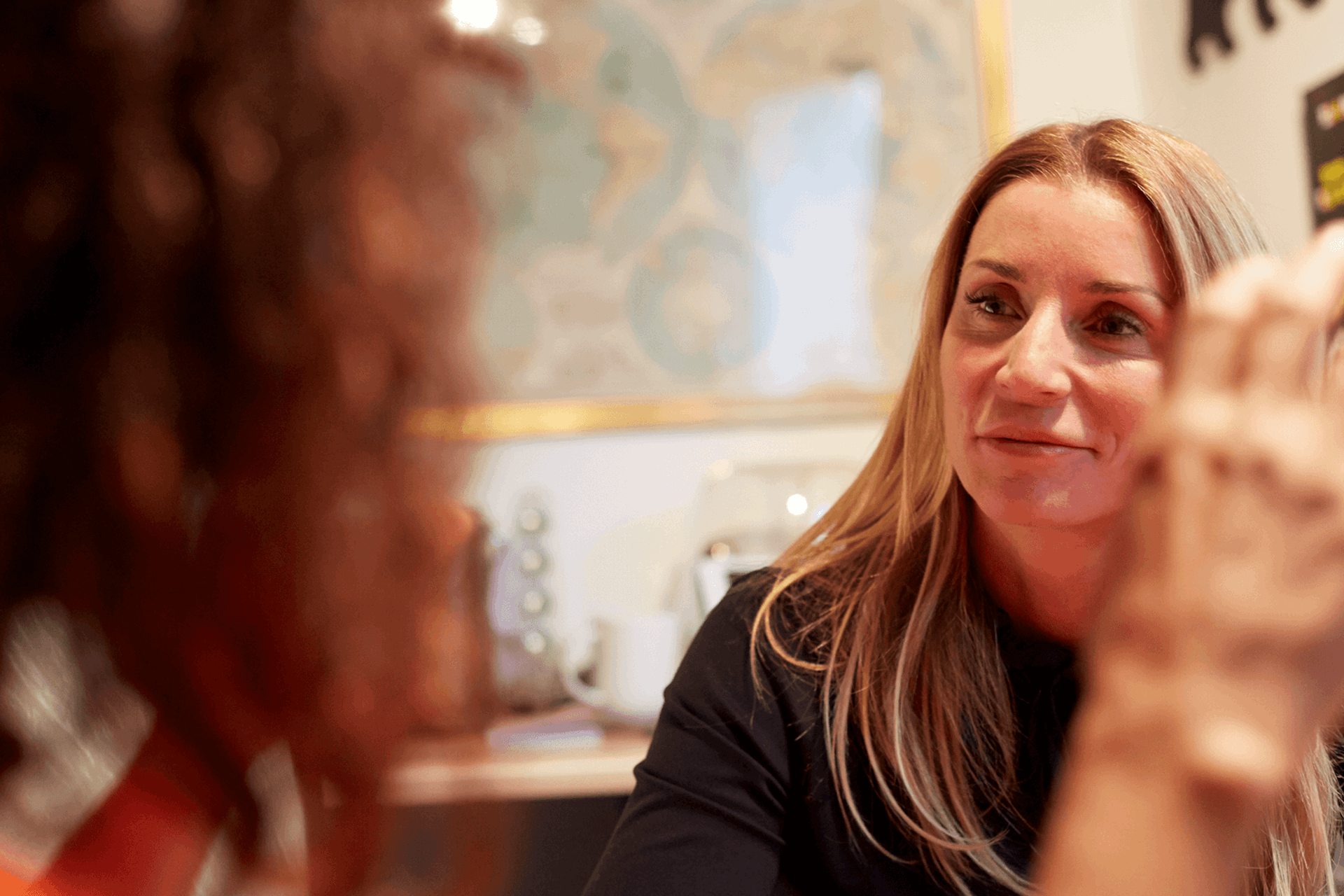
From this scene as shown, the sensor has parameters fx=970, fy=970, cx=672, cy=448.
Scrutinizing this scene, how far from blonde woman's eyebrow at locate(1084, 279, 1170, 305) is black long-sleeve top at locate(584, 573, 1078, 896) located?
0.30m

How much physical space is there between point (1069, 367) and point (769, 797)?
430 millimetres

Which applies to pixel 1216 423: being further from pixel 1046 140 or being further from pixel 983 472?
pixel 1046 140

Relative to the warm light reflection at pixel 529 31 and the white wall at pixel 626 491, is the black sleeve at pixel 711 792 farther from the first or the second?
the warm light reflection at pixel 529 31

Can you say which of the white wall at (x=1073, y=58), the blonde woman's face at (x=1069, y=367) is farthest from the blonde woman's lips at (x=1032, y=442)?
the white wall at (x=1073, y=58)

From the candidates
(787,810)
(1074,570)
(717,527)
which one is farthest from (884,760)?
(717,527)

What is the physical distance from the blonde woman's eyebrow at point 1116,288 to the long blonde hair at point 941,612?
3 cm

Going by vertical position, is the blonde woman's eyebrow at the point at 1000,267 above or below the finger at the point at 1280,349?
above

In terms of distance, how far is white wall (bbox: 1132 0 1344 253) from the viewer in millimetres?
1328

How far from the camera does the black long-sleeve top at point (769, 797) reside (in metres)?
0.77

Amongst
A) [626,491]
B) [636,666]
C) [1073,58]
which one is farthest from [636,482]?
[1073,58]

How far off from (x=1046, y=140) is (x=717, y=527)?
0.88m

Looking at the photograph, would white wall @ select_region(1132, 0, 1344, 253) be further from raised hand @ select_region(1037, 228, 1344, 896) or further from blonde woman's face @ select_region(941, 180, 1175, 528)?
raised hand @ select_region(1037, 228, 1344, 896)

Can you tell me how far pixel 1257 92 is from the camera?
144 cm

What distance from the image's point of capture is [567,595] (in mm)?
1643
